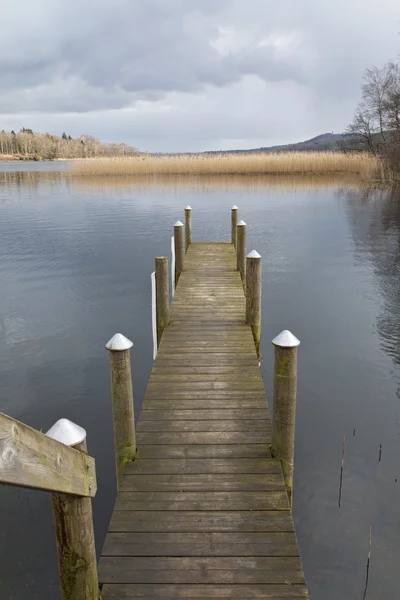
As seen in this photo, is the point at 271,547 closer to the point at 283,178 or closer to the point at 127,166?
the point at 283,178

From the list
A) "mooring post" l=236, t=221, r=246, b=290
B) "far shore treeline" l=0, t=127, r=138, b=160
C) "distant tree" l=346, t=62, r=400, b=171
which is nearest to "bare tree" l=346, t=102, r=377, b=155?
"distant tree" l=346, t=62, r=400, b=171

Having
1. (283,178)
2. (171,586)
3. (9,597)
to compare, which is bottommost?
(9,597)

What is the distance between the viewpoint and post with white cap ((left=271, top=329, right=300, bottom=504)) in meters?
3.92

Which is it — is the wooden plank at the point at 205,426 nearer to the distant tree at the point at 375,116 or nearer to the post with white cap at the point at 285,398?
the post with white cap at the point at 285,398

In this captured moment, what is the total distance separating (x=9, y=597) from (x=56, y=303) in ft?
28.8

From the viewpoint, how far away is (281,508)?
11.9 feet

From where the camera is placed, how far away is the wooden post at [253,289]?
24.3 feet

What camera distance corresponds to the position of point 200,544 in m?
3.28

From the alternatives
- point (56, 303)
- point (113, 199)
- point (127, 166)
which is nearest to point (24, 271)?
point (56, 303)

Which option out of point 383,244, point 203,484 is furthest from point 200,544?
point 383,244

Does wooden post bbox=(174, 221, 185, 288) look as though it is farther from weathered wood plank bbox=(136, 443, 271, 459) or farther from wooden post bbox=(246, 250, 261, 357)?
weathered wood plank bbox=(136, 443, 271, 459)

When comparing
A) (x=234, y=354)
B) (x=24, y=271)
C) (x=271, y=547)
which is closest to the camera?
(x=271, y=547)

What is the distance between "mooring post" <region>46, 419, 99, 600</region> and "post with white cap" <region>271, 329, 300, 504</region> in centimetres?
197

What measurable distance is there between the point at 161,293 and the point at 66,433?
5.39m
